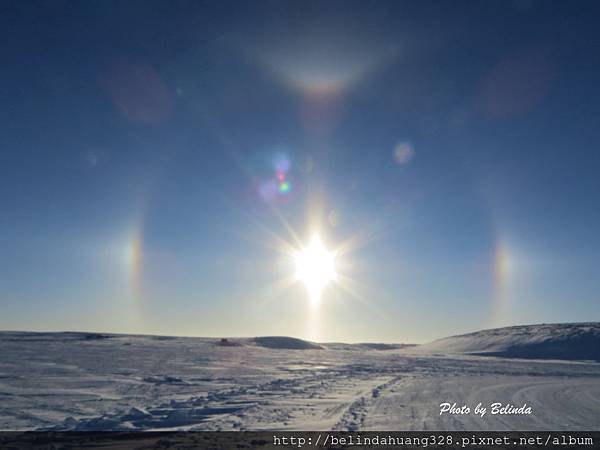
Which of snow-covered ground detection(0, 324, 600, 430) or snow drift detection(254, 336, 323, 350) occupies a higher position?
snow drift detection(254, 336, 323, 350)

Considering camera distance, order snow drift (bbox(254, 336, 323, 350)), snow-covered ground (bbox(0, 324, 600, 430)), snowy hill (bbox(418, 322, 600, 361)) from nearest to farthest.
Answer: snow-covered ground (bbox(0, 324, 600, 430))
snowy hill (bbox(418, 322, 600, 361))
snow drift (bbox(254, 336, 323, 350))

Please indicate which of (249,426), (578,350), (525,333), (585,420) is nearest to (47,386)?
(249,426)

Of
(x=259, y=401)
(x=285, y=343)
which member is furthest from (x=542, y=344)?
(x=259, y=401)

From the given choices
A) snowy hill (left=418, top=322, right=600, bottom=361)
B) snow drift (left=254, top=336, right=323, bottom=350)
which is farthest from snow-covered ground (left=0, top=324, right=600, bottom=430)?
snow drift (left=254, top=336, right=323, bottom=350)

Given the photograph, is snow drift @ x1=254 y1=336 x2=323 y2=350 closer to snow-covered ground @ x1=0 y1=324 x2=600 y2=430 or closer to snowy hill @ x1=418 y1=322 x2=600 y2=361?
snowy hill @ x1=418 y1=322 x2=600 y2=361

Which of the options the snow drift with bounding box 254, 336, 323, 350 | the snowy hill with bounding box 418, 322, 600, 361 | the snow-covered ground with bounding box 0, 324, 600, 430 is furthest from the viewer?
the snow drift with bounding box 254, 336, 323, 350

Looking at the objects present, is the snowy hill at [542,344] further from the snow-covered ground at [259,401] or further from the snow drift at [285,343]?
the snow-covered ground at [259,401]

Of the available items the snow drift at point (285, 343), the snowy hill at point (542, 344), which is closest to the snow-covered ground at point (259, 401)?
the snowy hill at point (542, 344)

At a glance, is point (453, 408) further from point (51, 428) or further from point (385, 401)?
point (51, 428)

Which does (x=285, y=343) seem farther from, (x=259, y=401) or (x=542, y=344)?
(x=259, y=401)
